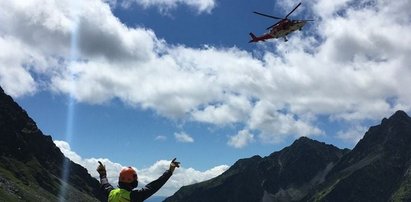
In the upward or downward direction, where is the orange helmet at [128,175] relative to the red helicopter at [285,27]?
downward

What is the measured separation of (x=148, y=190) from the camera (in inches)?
474

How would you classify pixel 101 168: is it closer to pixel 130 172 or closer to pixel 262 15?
pixel 130 172

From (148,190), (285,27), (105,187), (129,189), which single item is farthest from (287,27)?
(129,189)

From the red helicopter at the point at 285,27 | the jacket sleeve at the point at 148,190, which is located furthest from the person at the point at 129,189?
the red helicopter at the point at 285,27

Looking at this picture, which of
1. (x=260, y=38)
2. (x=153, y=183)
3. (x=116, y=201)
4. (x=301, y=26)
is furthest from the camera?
(x=260, y=38)

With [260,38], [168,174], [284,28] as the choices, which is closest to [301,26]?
[284,28]

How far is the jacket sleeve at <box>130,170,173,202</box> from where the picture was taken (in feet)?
38.2

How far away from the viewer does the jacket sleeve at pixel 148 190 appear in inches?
459

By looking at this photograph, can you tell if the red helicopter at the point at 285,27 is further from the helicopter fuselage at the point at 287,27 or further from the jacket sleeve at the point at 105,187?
the jacket sleeve at the point at 105,187

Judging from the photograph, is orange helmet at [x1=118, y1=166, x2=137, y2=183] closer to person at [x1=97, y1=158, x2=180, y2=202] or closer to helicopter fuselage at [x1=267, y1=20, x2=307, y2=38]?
person at [x1=97, y1=158, x2=180, y2=202]

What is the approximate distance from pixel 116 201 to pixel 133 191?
18.0 inches

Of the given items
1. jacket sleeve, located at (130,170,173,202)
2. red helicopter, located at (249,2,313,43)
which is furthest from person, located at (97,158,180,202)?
red helicopter, located at (249,2,313,43)

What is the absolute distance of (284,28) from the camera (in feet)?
288

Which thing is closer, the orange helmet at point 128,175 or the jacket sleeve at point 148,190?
the orange helmet at point 128,175
